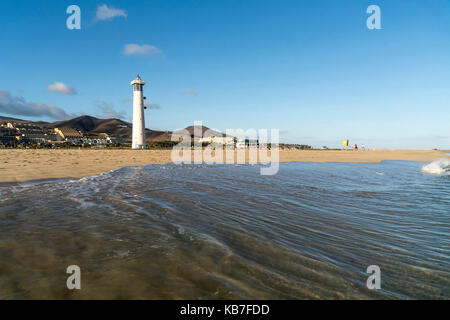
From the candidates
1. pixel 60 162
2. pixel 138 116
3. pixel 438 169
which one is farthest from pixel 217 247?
pixel 138 116

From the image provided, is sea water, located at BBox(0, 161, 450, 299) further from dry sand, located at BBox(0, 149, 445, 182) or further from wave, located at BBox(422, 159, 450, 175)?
wave, located at BBox(422, 159, 450, 175)

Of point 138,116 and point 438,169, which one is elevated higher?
point 138,116

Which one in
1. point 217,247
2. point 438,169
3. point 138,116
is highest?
point 138,116

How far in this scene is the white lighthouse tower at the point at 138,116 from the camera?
149ft

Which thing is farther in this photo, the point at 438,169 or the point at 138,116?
the point at 138,116

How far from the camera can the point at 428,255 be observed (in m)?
3.11

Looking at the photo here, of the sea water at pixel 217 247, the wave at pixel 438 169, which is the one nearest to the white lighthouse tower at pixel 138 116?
the sea water at pixel 217 247

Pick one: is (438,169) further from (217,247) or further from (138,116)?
(138,116)

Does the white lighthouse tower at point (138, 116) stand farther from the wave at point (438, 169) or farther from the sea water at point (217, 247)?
the wave at point (438, 169)

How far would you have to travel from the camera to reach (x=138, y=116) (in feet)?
151

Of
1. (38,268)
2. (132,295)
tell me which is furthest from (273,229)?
(38,268)

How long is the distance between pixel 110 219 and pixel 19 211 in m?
1.94
